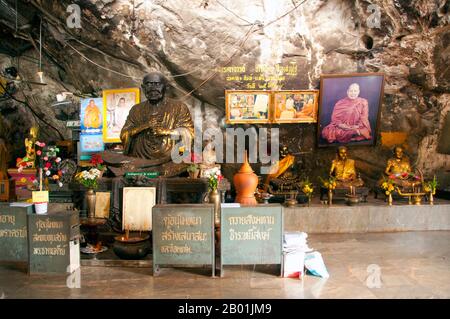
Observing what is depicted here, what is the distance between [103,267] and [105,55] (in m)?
6.37

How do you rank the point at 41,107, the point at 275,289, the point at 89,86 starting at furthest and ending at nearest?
1. the point at 41,107
2. the point at 89,86
3. the point at 275,289

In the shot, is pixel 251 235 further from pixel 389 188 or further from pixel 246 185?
pixel 389 188

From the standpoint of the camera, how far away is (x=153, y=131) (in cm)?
704

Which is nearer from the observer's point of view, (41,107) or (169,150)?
(169,150)

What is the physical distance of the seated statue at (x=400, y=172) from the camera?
736 centimetres

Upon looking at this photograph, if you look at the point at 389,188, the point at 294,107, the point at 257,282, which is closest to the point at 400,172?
the point at 389,188

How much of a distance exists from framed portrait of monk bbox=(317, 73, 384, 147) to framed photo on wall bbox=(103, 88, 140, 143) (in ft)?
14.6

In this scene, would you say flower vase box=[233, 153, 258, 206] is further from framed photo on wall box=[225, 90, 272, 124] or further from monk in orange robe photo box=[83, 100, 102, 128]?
monk in orange robe photo box=[83, 100, 102, 128]

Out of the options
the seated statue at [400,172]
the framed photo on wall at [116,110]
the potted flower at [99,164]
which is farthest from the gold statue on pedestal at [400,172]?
the framed photo on wall at [116,110]

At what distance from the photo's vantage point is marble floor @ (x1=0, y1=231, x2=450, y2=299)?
3916 millimetres

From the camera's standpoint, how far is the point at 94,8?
8664 mm

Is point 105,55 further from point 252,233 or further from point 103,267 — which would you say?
point 252,233

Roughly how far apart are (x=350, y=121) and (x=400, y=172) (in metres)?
1.69
